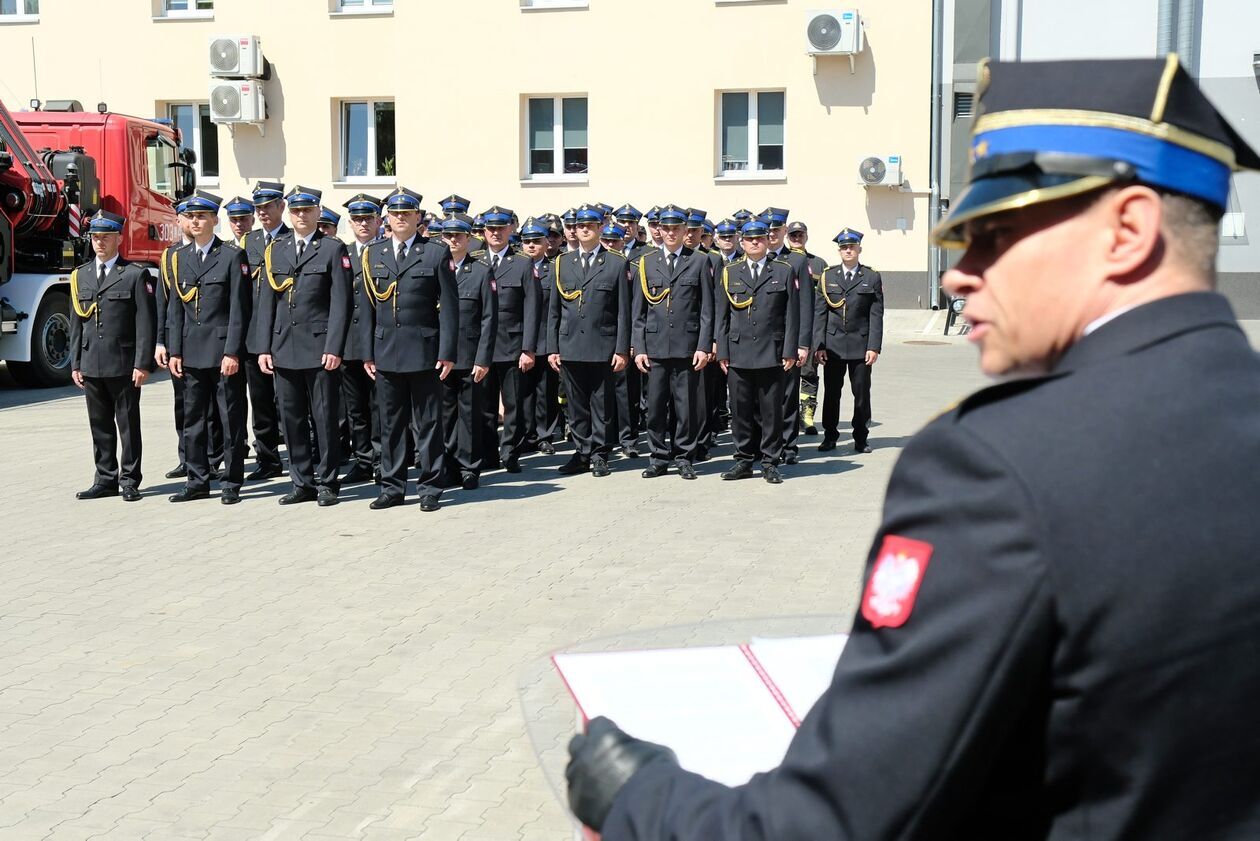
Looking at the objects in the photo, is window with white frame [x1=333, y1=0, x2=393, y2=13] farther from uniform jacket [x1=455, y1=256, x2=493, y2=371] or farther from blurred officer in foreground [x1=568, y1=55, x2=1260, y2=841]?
blurred officer in foreground [x1=568, y1=55, x2=1260, y2=841]

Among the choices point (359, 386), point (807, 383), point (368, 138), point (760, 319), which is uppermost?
point (368, 138)

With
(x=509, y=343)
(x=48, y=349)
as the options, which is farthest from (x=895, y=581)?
(x=48, y=349)

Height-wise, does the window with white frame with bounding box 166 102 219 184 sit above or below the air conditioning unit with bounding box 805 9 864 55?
below

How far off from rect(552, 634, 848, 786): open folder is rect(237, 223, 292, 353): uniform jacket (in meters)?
7.81

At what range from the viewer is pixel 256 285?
1000cm

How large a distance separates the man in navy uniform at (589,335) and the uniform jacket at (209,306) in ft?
8.48

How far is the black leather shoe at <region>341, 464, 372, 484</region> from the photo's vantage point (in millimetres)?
10664

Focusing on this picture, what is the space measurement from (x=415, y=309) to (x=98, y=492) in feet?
8.52

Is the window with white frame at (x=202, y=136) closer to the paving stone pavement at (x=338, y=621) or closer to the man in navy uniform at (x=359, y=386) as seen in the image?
the paving stone pavement at (x=338, y=621)

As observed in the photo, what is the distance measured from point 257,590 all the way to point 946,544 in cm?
621

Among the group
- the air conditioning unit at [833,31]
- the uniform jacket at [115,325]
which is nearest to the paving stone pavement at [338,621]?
the uniform jacket at [115,325]

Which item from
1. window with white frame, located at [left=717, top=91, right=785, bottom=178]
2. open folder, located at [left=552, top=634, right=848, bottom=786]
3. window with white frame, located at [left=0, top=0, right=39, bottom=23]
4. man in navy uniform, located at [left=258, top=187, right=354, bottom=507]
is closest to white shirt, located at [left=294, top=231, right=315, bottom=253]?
man in navy uniform, located at [left=258, top=187, right=354, bottom=507]

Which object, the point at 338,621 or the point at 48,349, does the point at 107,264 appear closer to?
the point at 338,621

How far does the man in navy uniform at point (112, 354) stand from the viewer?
31.9ft
